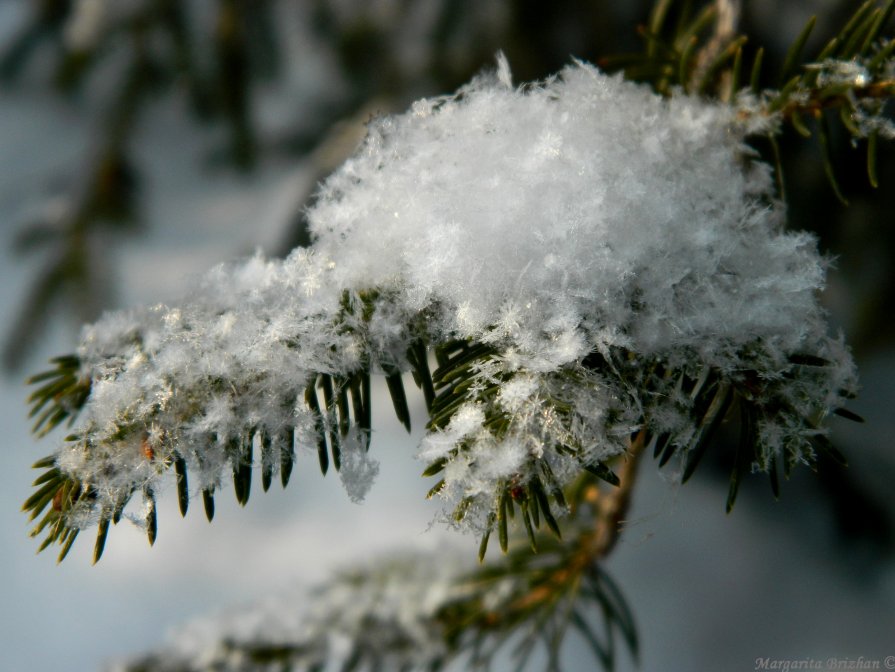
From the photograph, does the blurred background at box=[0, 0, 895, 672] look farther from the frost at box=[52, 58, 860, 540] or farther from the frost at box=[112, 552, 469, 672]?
the frost at box=[52, 58, 860, 540]

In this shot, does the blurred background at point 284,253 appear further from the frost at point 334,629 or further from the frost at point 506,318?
the frost at point 506,318

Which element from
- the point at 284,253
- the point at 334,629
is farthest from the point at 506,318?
the point at 284,253

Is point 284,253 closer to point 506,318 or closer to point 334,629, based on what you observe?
point 334,629

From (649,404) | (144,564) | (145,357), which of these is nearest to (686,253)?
(649,404)

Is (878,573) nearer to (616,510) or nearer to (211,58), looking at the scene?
(616,510)

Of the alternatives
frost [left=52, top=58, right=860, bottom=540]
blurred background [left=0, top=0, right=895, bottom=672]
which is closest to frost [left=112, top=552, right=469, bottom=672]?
blurred background [left=0, top=0, right=895, bottom=672]
